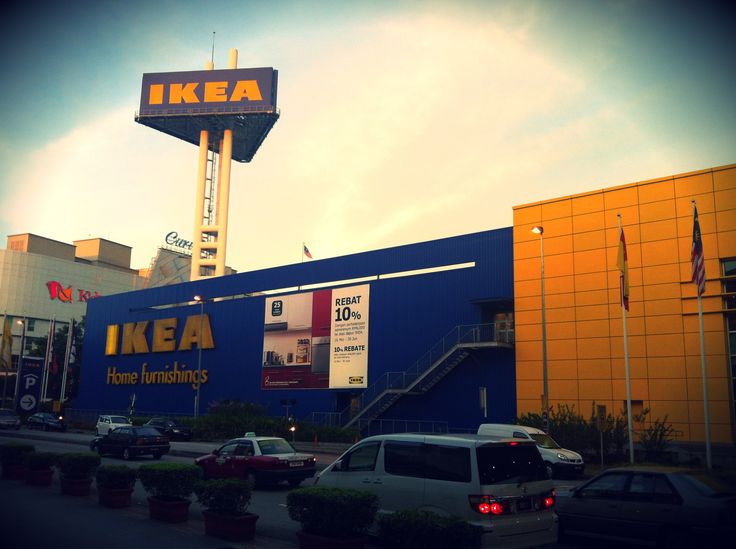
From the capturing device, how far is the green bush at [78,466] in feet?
52.1

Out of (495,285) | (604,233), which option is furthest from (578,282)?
(495,285)

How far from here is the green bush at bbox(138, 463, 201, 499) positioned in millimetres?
13055

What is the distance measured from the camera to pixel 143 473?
524 inches

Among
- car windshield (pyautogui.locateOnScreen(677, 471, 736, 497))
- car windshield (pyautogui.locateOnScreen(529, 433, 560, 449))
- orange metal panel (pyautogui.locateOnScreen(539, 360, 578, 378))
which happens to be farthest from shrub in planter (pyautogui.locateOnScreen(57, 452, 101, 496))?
orange metal panel (pyautogui.locateOnScreen(539, 360, 578, 378))

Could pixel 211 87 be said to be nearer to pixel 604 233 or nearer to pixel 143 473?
pixel 604 233

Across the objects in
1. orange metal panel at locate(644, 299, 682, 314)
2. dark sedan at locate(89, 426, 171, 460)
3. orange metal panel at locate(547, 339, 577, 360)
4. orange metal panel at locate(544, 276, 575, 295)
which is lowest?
dark sedan at locate(89, 426, 171, 460)

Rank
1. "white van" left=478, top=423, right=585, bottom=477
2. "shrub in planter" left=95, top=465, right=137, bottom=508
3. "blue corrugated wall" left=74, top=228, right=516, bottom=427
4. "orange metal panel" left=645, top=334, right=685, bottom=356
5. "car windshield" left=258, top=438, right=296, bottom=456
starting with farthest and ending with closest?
"blue corrugated wall" left=74, top=228, right=516, bottom=427 < "orange metal panel" left=645, top=334, right=685, bottom=356 < "white van" left=478, top=423, right=585, bottom=477 < "car windshield" left=258, top=438, right=296, bottom=456 < "shrub in planter" left=95, top=465, right=137, bottom=508

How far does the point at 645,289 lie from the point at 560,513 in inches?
887

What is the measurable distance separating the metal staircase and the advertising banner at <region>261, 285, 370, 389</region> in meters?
1.94

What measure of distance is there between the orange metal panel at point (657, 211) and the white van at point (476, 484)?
25470mm

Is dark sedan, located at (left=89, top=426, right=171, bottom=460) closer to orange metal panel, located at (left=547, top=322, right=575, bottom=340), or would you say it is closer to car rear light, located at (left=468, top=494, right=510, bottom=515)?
orange metal panel, located at (left=547, top=322, right=575, bottom=340)

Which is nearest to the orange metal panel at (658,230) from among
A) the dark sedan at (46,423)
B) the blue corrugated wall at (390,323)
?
the blue corrugated wall at (390,323)

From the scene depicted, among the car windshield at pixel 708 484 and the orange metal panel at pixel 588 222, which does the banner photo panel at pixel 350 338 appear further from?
the car windshield at pixel 708 484

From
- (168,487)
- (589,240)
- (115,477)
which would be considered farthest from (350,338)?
(168,487)
